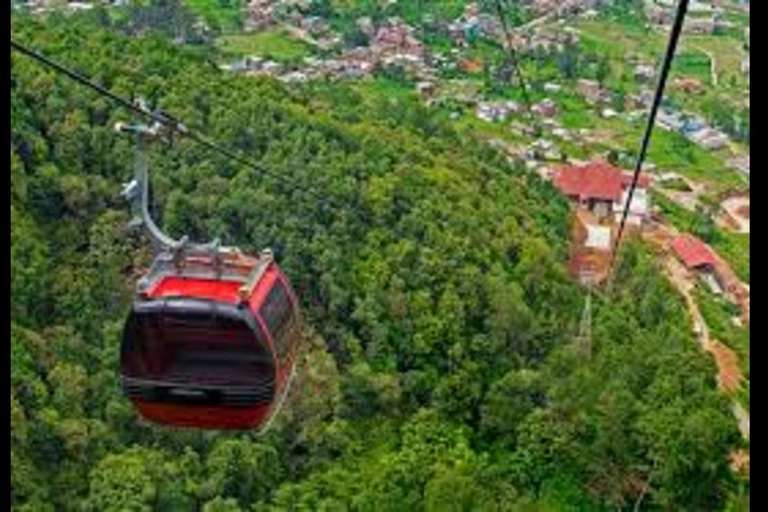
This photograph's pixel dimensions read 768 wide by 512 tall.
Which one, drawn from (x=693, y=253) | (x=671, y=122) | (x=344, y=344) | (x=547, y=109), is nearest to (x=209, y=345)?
(x=344, y=344)

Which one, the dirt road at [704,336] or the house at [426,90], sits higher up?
A: the dirt road at [704,336]

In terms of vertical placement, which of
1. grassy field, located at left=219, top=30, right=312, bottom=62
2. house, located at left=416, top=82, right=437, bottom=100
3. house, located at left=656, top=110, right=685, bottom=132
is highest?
house, located at left=656, top=110, right=685, bottom=132

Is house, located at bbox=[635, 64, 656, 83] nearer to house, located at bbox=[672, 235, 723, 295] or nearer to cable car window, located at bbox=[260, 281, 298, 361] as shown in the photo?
house, located at bbox=[672, 235, 723, 295]

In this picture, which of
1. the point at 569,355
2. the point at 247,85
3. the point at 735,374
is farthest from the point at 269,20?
the point at 569,355

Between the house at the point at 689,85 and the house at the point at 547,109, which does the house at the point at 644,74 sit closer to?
the house at the point at 689,85

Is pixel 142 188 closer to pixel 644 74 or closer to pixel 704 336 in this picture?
pixel 704 336

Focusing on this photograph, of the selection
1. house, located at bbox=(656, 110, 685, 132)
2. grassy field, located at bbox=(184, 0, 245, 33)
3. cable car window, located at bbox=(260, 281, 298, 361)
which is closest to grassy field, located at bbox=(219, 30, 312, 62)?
grassy field, located at bbox=(184, 0, 245, 33)

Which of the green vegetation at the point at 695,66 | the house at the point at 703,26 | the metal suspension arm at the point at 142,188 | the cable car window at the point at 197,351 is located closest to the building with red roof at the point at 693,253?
the green vegetation at the point at 695,66
